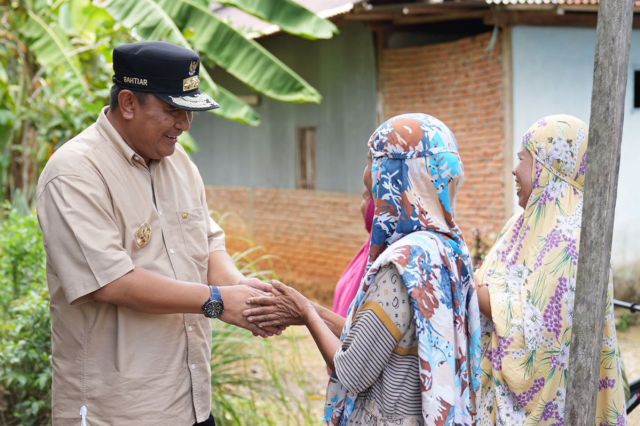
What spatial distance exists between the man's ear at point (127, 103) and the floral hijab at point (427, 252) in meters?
0.79

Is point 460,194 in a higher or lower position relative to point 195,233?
lower

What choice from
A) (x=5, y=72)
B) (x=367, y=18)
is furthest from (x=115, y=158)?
(x=367, y=18)

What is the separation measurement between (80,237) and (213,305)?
0.50 metres

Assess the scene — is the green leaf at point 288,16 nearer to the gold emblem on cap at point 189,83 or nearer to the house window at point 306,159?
the house window at point 306,159

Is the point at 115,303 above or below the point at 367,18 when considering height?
below

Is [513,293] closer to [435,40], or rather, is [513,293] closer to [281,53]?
[435,40]

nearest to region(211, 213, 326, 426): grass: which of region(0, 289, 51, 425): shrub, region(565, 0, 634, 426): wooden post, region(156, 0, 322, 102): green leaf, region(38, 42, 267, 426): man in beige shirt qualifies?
region(0, 289, 51, 425): shrub

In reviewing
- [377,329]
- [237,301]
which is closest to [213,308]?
[237,301]

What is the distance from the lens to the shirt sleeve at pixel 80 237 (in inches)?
102

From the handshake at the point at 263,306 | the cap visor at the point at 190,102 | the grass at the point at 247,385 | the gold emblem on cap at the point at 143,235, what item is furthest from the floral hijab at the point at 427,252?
the grass at the point at 247,385

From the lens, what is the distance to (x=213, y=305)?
9.28 feet

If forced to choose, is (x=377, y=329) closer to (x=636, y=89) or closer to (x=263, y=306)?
(x=263, y=306)

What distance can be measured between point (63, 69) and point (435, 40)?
4.63 metres

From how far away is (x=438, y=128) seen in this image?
8.50 feet
